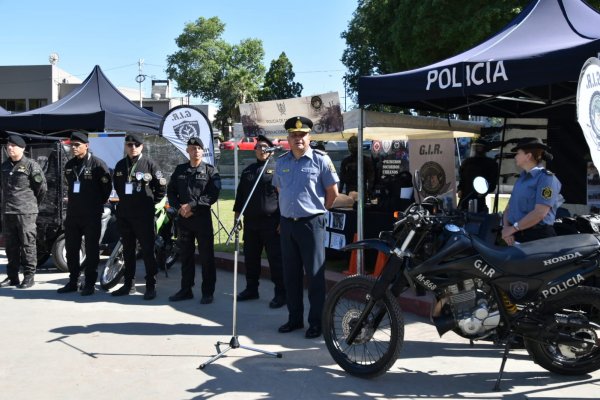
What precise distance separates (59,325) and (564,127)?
22.6 ft

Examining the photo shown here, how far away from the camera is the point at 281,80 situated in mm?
68375

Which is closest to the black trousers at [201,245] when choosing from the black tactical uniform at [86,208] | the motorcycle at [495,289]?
the black tactical uniform at [86,208]

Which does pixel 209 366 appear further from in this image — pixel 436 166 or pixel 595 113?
pixel 436 166

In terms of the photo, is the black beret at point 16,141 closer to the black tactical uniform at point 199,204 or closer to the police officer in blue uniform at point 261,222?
the black tactical uniform at point 199,204

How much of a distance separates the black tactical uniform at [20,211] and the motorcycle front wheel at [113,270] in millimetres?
1010

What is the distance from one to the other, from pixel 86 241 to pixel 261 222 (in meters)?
2.24

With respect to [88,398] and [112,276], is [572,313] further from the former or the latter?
[112,276]

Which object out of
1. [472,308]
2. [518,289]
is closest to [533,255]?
[518,289]

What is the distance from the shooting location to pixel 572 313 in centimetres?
443

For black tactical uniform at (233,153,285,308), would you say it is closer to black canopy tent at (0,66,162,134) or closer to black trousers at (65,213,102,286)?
black trousers at (65,213,102,286)

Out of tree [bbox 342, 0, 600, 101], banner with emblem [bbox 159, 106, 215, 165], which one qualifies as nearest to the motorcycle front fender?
banner with emblem [bbox 159, 106, 215, 165]

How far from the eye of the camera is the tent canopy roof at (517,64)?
207 inches

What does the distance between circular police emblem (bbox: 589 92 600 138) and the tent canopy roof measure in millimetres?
980

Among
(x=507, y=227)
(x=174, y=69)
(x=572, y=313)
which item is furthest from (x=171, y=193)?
(x=174, y=69)
